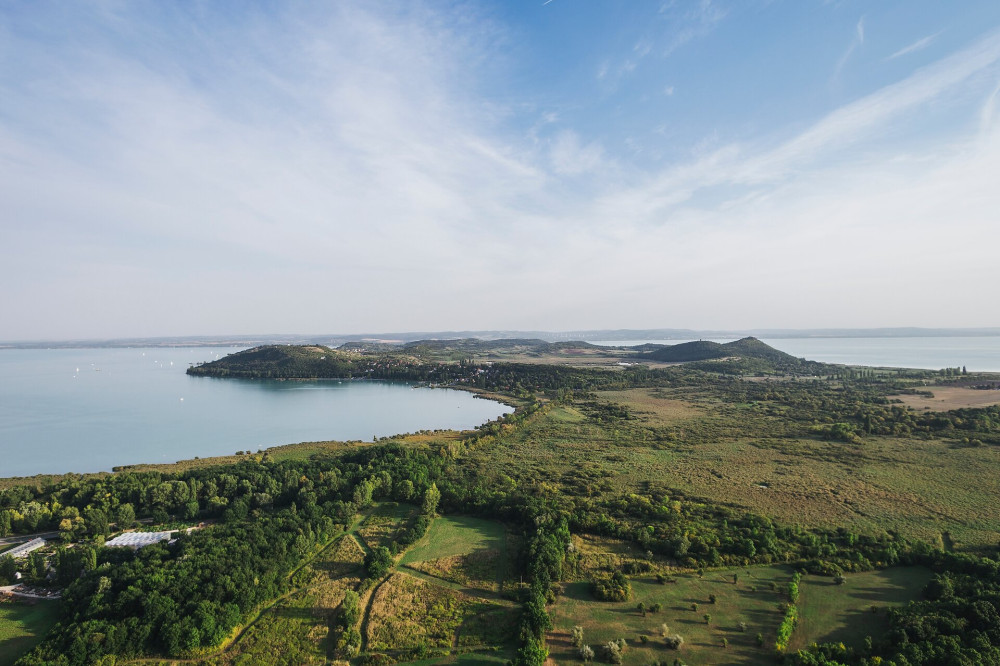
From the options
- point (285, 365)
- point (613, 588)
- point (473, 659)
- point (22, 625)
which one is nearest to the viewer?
point (473, 659)

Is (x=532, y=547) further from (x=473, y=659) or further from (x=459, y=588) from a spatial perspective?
(x=473, y=659)

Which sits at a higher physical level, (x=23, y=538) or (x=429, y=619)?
(x=23, y=538)

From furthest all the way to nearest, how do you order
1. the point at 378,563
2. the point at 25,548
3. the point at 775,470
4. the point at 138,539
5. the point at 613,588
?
the point at 775,470
the point at 138,539
the point at 25,548
the point at 378,563
the point at 613,588

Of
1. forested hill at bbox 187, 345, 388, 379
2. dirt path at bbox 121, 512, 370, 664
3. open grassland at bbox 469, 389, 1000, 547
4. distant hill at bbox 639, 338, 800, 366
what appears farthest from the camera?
distant hill at bbox 639, 338, 800, 366

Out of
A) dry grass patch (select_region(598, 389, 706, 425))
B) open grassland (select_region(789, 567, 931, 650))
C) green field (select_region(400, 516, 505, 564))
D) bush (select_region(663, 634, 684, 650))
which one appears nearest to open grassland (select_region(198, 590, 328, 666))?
green field (select_region(400, 516, 505, 564))

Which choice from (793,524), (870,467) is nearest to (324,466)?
(793,524)

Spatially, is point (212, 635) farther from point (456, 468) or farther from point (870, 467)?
point (870, 467)

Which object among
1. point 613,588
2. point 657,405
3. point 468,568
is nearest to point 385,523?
point 468,568

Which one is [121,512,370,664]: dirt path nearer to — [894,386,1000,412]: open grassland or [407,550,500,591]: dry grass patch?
[407,550,500,591]: dry grass patch
